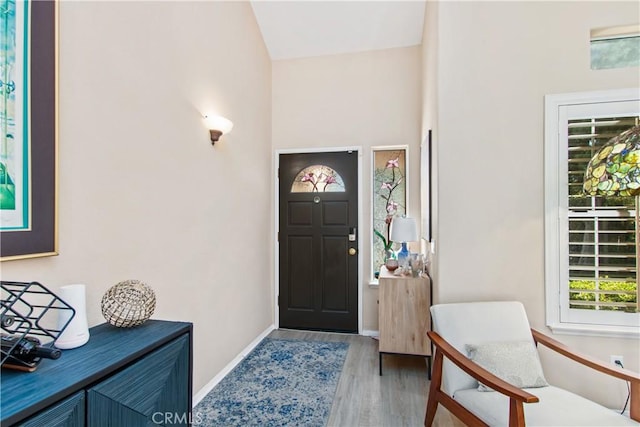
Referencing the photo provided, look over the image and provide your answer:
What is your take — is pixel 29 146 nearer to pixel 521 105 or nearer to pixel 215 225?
pixel 215 225

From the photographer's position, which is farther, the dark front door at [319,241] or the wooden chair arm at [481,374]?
the dark front door at [319,241]

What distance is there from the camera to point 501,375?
1769 millimetres

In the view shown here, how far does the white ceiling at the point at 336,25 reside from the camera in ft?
10.7

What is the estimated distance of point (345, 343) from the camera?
3.41m

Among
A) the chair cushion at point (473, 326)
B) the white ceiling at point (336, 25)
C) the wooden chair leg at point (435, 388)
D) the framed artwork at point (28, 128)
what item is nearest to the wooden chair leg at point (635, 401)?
the chair cushion at point (473, 326)

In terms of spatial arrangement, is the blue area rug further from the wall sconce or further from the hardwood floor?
the wall sconce

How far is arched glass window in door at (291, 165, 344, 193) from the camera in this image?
378cm

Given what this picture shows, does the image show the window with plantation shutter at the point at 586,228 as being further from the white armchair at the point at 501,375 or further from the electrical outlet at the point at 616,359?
the white armchair at the point at 501,375

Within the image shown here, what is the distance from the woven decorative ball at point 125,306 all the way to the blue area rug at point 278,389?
3.87 feet

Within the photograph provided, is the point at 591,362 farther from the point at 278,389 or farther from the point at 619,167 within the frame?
the point at 278,389

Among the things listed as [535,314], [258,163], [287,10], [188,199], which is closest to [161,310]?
[188,199]

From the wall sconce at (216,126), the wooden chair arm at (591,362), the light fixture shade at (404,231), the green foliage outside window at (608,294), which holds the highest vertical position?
the wall sconce at (216,126)

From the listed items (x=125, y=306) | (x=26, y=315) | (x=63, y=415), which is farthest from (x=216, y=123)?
(x=63, y=415)

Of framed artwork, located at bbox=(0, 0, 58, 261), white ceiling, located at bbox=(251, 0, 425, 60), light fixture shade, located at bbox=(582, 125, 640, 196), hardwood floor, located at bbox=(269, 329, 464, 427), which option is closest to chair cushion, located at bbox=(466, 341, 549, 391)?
hardwood floor, located at bbox=(269, 329, 464, 427)
